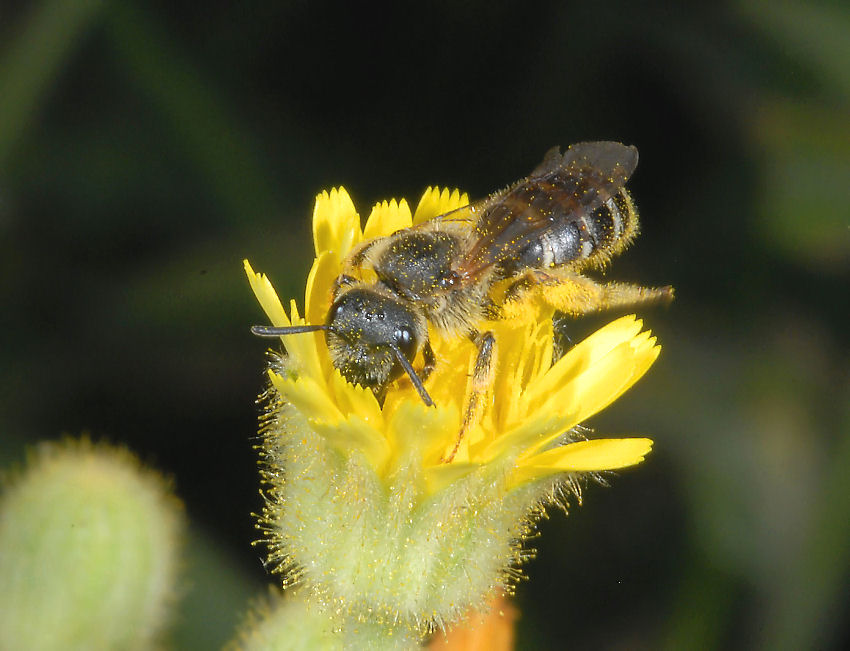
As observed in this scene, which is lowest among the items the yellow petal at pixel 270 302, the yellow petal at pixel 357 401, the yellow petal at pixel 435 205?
the yellow petal at pixel 357 401

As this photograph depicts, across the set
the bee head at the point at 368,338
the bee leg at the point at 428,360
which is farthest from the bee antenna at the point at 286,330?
the bee leg at the point at 428,360

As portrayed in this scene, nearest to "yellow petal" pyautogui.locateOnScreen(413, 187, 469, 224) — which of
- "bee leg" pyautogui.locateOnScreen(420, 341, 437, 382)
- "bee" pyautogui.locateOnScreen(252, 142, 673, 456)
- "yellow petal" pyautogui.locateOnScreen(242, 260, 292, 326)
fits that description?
"bee" pyautogui.locateOnScreen(252, 142, 673, 456)

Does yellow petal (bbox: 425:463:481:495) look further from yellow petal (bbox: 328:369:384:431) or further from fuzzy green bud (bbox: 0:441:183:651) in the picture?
fuzzy green bud (bbox: 0:441:183:651)

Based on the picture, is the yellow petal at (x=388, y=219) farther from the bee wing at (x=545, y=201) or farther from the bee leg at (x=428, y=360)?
the bee leg at (x=428, y=360)

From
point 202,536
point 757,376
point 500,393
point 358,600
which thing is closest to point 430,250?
point 500,393

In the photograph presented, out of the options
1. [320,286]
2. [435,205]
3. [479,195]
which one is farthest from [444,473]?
[479,195]

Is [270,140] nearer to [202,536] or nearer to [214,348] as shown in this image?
[214,348]

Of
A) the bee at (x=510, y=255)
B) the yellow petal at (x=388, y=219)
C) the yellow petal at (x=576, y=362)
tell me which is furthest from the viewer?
the yellow petal at (x=388, y=219)
